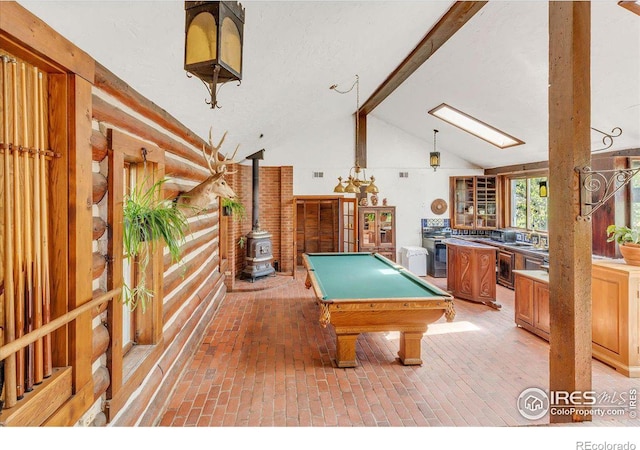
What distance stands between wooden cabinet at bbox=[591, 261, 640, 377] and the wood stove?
5695 millimetres

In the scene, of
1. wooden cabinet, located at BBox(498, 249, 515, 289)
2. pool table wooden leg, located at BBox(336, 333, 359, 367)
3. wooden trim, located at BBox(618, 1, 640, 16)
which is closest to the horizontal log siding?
pool table wooden leg, located at BBox(336, 333, 359, 367)

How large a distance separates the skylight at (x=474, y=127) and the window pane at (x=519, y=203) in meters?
1.53

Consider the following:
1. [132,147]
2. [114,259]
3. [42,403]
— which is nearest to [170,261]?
[114,259]

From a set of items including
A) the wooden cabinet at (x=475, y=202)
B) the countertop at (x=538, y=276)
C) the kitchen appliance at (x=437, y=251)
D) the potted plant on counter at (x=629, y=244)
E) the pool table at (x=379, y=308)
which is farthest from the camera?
the wooden cabinet at (x=475, y=202)

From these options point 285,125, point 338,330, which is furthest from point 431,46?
point 338,330

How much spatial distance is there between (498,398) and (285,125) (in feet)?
17.5

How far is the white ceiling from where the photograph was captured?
5.91ft

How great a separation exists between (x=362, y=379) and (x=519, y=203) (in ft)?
21.8

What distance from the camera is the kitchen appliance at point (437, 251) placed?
7.66 metres

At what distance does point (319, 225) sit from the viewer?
8.98 metres

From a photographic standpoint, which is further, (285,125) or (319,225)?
(319,225)

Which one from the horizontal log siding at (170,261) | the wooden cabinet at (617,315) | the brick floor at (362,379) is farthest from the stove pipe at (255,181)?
the wooden cabinet at (617,315)

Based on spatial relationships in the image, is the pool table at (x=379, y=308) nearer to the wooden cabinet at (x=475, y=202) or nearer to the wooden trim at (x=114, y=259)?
the wooden trim at (x=114, y=259)

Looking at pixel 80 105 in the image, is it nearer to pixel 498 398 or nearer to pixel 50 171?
pixel 50 171
